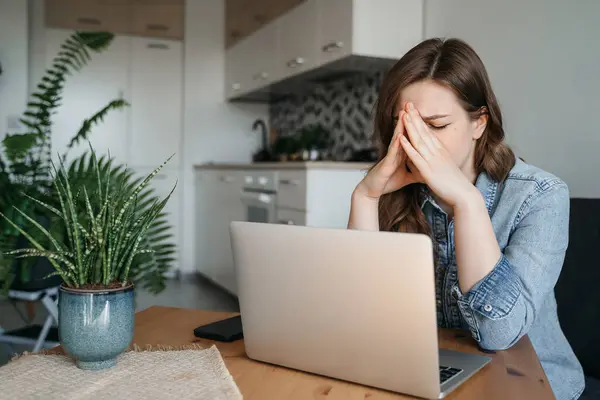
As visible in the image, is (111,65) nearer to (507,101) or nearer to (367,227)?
(507,101)

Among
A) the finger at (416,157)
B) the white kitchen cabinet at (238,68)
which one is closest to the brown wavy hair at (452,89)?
the finger at (416,157)

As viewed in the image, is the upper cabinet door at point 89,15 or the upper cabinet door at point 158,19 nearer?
the upper cabinet door at point 89,15

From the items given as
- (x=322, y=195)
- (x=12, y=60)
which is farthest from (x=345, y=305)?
(x=12, y=60)

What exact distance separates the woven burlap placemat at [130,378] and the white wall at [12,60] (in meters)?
4.38

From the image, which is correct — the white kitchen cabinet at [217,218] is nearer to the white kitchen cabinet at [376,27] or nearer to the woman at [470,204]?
the white kitchen cabinet at [376,27]

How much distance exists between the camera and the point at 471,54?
121 cm

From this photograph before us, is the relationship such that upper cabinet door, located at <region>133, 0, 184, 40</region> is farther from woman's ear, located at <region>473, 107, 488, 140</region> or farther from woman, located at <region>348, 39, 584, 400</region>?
woman's ear, located at <region>473, 107, 488, 140</region>

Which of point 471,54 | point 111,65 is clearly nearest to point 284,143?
point 111,65

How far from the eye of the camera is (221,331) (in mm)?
962

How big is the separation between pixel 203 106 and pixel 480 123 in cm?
432

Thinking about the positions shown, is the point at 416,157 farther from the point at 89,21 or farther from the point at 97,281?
the point at 89,21

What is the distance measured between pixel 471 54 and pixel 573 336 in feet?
2.30

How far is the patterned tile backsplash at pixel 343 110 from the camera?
12.5 ft

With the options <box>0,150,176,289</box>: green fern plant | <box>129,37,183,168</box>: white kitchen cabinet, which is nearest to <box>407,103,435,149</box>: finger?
<box>0,150,176,289</box>: green fern plant
